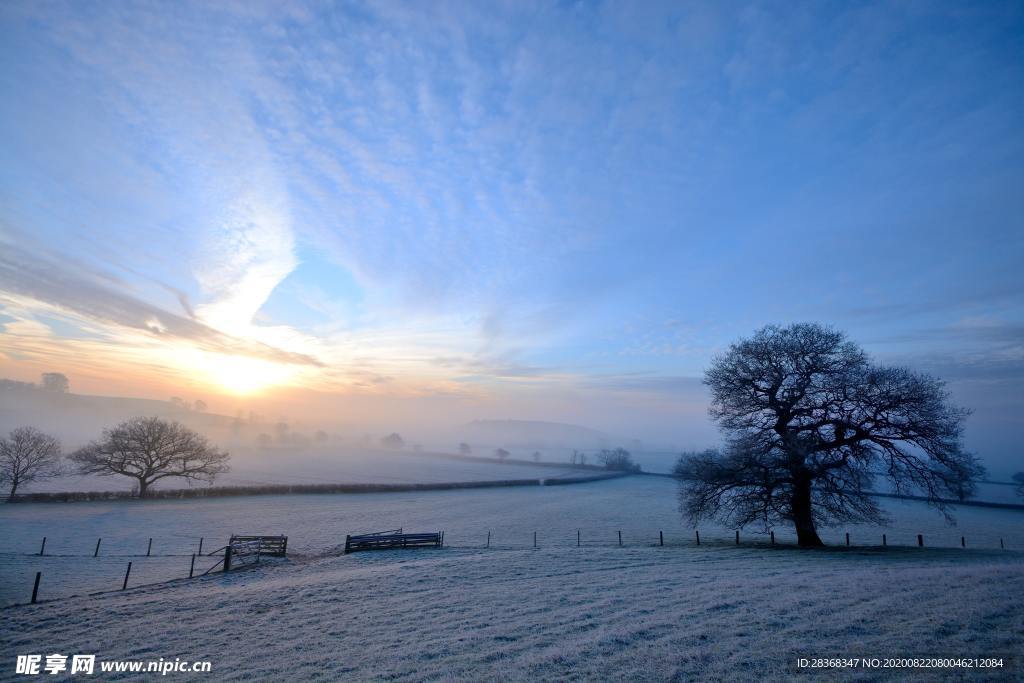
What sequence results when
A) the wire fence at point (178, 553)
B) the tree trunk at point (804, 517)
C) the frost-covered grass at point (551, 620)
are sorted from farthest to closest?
the tree trunk at point (804, 517), the wire fence at point (178, 553), the frost-covered grass at point (551, 620)

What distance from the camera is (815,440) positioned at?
2400 centimetres

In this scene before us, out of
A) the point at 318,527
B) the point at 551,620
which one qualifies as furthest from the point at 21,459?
the point at 551,620

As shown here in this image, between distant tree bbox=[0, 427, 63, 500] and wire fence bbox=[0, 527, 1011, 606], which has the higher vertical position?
distant tree bbox=[0, 427, 63, 500]

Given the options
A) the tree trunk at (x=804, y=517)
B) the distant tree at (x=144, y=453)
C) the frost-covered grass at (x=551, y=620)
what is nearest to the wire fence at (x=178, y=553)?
the tree trunk at (x=804, y=517)

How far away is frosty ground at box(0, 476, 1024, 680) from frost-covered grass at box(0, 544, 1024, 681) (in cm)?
7

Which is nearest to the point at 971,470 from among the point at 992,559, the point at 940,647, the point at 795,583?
the point at 992,559

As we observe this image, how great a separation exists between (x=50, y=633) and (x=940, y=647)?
25.1m

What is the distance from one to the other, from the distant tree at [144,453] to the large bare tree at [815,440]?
58708mm

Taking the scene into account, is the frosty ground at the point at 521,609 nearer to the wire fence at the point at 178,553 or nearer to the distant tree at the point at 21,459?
the wire fence at the point at 178,553

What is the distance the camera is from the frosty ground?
9625mm

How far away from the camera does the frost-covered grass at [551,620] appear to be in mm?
9422

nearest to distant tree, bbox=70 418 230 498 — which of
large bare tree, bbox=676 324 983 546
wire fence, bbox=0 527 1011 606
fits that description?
wire fence, bbox=0 527 1011 606

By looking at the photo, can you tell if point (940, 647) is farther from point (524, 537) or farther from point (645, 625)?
point (524, 537)

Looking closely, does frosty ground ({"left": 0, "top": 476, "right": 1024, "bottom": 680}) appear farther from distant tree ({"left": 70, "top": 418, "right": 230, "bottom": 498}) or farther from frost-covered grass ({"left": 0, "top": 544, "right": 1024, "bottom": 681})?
distant tree ({"left": 70, "top": 418, "right": 230, "bottom": 498})
